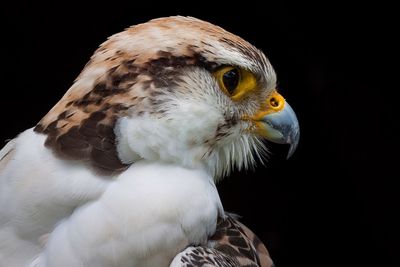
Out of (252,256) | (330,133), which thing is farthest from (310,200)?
(252,256)

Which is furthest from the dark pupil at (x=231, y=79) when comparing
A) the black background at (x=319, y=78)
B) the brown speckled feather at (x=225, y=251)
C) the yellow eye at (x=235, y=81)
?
the black background at (x=319, y=78)

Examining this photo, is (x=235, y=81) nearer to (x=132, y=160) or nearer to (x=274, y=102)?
(x=274, y=102)

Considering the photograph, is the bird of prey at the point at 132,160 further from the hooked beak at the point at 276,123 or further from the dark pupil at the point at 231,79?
the hooked beak at the point at 276,123

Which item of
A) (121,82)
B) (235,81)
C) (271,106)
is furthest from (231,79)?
(121,82)

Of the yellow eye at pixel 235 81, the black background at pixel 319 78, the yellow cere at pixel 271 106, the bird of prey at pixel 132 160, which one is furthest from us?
the black background at pixel 319 78

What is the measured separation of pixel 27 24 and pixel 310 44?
184 centimetres

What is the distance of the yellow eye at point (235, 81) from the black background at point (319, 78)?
2.29m

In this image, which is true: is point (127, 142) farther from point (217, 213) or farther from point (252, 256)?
point (252, 256)

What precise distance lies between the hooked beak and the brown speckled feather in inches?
13.2

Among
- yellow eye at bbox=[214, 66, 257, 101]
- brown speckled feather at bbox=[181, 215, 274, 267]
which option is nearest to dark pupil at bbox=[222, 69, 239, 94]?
yellow eye at bbox=[214, 66, 257, 101]

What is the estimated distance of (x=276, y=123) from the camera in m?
2.45

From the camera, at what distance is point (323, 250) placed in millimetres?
5180

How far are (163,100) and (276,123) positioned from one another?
500 mm

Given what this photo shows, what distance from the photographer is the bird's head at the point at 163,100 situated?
2.09 metres
